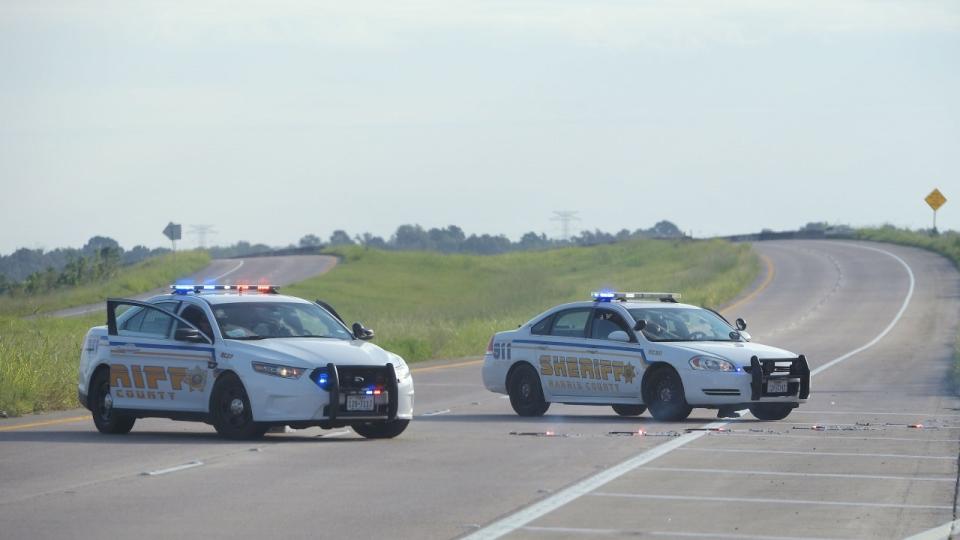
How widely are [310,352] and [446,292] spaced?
71580mm

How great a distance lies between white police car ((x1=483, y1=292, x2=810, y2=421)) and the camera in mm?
18906

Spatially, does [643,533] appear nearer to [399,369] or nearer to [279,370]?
[279,370]

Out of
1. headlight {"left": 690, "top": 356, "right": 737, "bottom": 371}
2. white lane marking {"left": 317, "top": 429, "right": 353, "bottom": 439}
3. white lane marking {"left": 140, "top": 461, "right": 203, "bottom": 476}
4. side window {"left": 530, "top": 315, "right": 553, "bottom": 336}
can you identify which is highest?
side window {"left": 530, "top": 315, "right": 553, "bottom": 336}

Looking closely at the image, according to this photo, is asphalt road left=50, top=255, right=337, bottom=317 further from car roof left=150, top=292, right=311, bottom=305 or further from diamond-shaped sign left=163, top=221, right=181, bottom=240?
car roof left=150, top=292, right=311, bottom=305

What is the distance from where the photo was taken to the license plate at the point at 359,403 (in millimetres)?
15922

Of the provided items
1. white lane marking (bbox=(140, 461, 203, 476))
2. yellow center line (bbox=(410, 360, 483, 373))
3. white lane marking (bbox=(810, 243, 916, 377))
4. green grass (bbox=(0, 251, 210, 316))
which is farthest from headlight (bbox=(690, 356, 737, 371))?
green grass (bbox=(0, 251, 210, 316))

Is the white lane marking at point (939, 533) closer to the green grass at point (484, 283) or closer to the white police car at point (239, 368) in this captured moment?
the white police car at point (239, 368)

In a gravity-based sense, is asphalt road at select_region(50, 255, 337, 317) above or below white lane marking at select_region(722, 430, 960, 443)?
above

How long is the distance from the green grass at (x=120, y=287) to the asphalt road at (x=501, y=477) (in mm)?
35187

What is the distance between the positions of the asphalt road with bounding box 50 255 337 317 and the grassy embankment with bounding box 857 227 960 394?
3494cm

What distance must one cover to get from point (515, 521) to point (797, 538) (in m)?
1.96

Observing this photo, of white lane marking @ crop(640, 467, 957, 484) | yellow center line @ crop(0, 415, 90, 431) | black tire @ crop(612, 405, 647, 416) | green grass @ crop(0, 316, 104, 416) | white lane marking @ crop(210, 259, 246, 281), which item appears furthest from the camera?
white lane marking @ crop(210, 259, 246, 281)

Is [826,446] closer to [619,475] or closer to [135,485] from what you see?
[619,475]

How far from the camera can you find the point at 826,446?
16.0 metres
